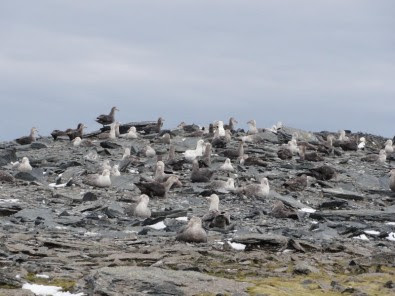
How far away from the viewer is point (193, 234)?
16.4 metres

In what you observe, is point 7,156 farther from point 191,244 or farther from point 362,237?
point 191,244

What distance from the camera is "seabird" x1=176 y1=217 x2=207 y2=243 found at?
16.4 m

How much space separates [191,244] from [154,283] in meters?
4.48

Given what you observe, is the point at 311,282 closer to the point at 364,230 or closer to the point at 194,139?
the point at 364,230

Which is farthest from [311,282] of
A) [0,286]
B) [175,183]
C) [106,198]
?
[175,183]

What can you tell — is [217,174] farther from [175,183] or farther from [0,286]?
[0,286]

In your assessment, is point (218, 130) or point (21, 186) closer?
point (21, 186)

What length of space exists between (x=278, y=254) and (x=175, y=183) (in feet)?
41.2

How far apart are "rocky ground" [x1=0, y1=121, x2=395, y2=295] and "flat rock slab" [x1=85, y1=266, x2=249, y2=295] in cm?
2

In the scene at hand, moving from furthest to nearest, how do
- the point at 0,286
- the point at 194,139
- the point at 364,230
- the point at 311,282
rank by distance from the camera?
the point at 194,139, the point at 364,230, the point at 311,282, the point at 0,286

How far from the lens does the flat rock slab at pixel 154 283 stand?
37.3 feet

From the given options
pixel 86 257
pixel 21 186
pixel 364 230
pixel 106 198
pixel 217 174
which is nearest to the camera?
pixel 86 257

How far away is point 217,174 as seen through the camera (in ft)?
103

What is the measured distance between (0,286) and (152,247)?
181 inches
